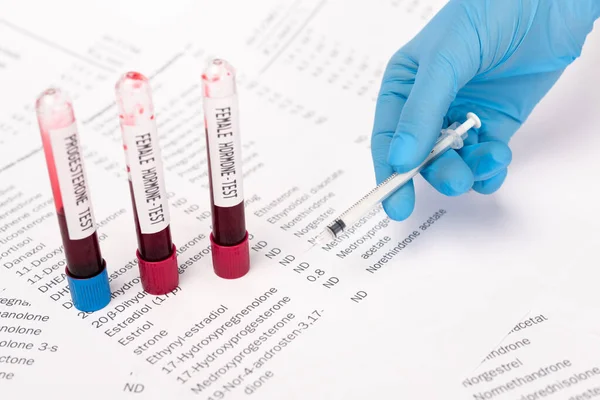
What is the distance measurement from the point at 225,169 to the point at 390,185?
0.70 ft

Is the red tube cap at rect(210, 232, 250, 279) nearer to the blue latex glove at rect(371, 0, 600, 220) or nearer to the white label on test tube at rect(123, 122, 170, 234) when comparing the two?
the white label on test tube at rect(123, 122, 170, 234)

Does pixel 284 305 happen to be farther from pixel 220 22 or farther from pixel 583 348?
pixel 220 22

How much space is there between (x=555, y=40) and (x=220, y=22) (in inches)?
24.3

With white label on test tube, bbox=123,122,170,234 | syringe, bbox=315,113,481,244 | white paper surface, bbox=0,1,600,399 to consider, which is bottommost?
white paper surface, bbox=0,1,600,399

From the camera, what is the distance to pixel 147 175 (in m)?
0.70

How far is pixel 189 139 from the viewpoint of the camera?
3.57ft

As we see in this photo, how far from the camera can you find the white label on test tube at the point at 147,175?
2.20ft

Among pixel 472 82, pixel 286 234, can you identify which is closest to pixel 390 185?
pixel 286 234

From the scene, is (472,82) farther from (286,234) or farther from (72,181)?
(72,181)

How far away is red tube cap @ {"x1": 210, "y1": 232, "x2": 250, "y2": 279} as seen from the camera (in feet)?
2.62

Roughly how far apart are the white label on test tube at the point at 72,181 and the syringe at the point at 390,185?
27 cm

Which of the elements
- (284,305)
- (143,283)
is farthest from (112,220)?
(284,305)

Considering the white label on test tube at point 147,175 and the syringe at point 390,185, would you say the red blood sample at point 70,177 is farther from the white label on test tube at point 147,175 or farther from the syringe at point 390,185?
the syringe at point 390,185

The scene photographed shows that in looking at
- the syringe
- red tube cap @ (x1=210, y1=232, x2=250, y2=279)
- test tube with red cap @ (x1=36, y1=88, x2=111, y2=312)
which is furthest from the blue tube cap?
the syringe
